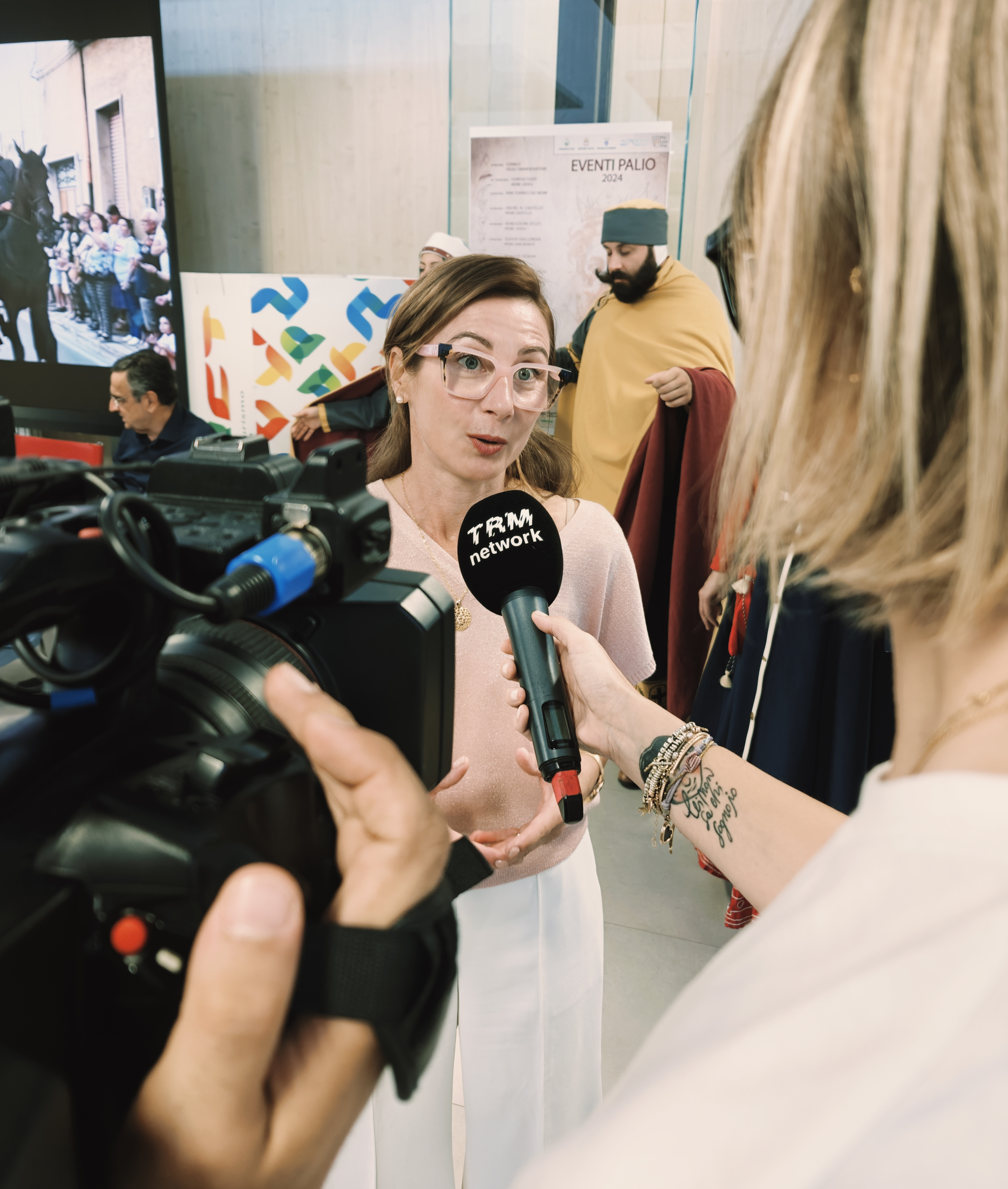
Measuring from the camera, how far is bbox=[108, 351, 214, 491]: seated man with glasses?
9.52 feet

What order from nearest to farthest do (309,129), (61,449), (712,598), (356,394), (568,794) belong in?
(568,794) < (712,598) < (356,394) < (61,449) < (309,129)

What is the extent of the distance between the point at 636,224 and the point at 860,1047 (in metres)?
2.35

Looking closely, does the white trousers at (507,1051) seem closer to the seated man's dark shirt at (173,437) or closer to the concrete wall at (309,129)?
the seated man's dark shirt at (173,437)

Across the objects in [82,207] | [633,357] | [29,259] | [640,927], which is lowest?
[640,927]

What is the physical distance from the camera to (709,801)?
0.79 m

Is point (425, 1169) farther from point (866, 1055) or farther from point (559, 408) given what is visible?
point (559, 408)

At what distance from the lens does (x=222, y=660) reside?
0.46m

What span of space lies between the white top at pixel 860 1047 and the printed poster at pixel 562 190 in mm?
2393

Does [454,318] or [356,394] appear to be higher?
[454,318]

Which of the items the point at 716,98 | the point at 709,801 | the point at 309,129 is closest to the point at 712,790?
the point at 709,801

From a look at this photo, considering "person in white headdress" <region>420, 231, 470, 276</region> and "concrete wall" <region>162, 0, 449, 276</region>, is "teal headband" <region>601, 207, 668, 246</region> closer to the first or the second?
"person in white headdress" <region>420, 231, 470, 276</region>

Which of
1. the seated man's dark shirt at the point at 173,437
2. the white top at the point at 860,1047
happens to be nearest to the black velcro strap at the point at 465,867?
the white top at the point at 860,1047

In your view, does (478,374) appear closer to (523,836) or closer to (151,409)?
(523,836)

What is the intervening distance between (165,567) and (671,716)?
2.02ft
